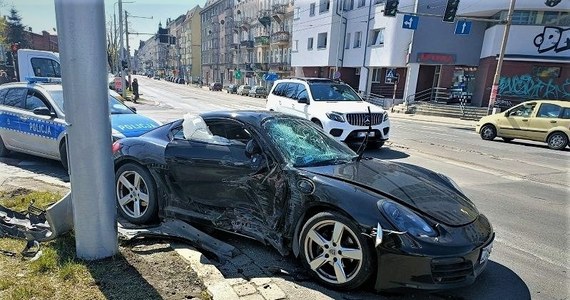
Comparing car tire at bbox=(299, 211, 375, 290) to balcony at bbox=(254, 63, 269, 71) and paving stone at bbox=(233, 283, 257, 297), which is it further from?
balcony at bbox=(254, 63, 269, 71)

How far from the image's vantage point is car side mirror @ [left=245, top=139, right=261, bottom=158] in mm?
3617

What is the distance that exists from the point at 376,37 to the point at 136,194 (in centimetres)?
3192

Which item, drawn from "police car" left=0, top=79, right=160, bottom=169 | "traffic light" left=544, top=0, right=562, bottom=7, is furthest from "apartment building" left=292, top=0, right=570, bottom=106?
"police car" left=0, top=79, right=160, bottom=169

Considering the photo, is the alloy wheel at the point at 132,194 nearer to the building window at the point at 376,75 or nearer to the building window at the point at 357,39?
the building window at the point at 376,75

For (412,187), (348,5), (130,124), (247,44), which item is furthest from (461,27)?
(247,44)

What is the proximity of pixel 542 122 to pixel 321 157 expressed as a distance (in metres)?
12.1

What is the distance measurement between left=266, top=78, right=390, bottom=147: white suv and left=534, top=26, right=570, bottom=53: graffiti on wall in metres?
21.1

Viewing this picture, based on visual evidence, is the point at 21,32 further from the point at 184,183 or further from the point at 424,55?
the point at 184,183

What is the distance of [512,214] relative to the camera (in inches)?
210

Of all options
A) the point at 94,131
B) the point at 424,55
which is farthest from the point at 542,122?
the point at 424,55

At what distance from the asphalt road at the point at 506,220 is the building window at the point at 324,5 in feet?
102

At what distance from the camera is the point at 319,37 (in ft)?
132

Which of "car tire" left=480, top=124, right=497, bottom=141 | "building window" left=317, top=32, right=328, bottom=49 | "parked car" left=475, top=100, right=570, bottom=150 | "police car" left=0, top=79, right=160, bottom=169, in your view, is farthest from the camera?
"building window" left=317, top=32, right=328, bottom=49

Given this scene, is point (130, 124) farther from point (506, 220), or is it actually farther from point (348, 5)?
point (348, 5)
